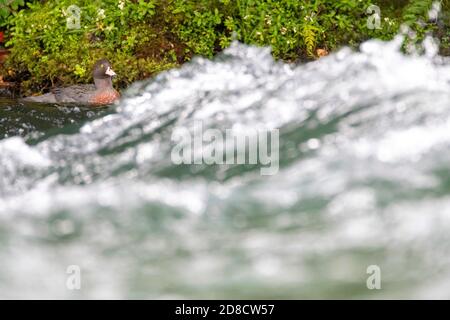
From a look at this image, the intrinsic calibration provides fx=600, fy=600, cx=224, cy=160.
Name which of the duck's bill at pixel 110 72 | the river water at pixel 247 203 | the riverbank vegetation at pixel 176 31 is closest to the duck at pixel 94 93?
the duck's bill at pixel 110 72

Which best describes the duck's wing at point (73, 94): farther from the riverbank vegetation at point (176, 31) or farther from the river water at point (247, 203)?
the river water at point (247, 203)

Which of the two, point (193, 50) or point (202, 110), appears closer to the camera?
point (202, 110)

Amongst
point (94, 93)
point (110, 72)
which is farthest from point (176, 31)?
point (94, 93)

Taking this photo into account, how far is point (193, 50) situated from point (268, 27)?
89cm

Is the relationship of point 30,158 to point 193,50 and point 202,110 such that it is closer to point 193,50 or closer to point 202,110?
point 202,110

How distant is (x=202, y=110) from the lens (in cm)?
516

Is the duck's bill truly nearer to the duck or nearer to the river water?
the duck

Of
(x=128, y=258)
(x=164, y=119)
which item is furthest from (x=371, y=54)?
(x=128, y=258)

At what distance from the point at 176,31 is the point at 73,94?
4.83 feet

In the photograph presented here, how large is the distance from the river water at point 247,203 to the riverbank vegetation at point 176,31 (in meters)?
1.59

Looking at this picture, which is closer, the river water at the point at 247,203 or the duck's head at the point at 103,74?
the river water at the point at 247,203

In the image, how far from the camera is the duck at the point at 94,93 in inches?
238

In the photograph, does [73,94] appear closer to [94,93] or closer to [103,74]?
[94,93]

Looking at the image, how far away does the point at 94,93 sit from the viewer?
19.9ft
